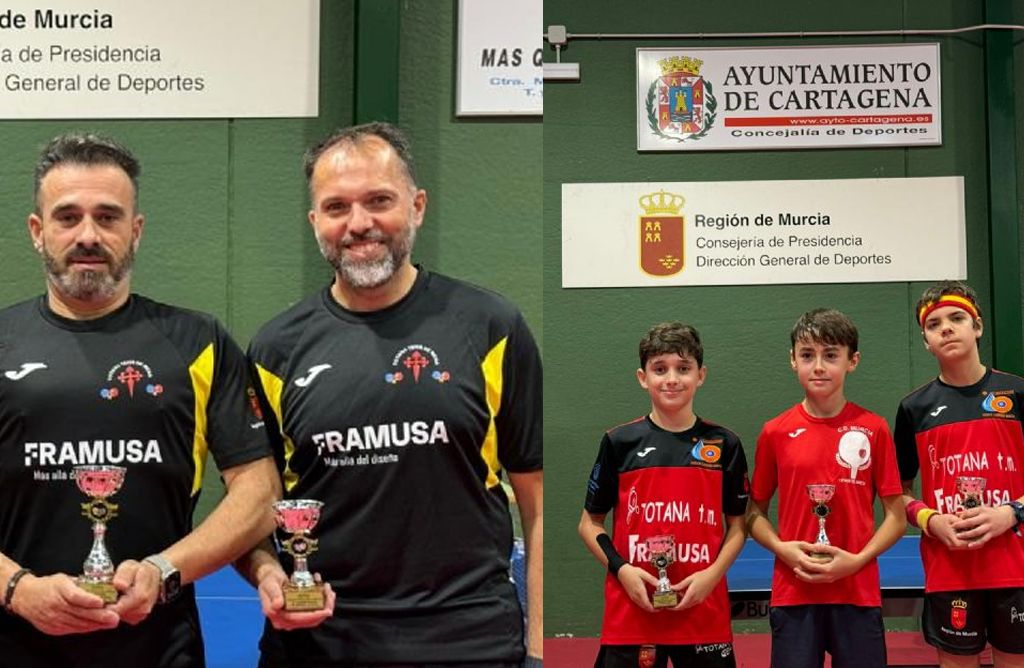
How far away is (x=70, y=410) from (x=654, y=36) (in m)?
1.26

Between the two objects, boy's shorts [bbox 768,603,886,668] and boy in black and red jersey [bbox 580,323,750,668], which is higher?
boy in black and red jersey [bbox 580,323,750,668]

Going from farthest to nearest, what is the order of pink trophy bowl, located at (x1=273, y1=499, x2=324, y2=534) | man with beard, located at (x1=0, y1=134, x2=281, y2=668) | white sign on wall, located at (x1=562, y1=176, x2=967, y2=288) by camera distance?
white sign on wall, located at (x1=562, y1=176, x2=967, y2=288) < man with beard, located at (x1=0, y1=134, x2=281, y2=668) < pink trophy bowl, located at (x1=273, y1=499, x2=324, y2=534)

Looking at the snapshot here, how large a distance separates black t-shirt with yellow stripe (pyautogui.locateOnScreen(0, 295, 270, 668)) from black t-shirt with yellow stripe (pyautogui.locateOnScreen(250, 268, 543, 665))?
11cm

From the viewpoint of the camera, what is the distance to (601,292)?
5.70ft

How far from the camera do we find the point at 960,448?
1.81 m

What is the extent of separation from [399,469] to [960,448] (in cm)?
113

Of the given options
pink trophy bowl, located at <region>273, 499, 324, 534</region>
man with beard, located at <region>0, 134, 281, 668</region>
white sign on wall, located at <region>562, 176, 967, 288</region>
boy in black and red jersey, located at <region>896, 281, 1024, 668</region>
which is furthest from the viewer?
boy in black and red jersey, located at <region>896, 281, 1024, 668</region>

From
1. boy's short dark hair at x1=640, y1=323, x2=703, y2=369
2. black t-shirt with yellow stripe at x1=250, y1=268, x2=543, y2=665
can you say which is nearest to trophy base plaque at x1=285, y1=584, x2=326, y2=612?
black t-shirt with yellow stripe at x1=250, y1=268, x2=543, y2=665

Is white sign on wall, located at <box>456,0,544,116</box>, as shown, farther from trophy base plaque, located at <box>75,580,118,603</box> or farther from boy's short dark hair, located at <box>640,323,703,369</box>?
trophy base plaque, located at <box>75,580,118,603</box>

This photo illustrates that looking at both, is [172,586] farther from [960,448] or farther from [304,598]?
[960,448]

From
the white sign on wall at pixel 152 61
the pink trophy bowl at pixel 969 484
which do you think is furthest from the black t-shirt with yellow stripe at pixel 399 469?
the pink trophy bowl at pixel 969 484

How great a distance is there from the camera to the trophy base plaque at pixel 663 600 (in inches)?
63.7

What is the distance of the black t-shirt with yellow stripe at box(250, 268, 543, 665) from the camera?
1562mm

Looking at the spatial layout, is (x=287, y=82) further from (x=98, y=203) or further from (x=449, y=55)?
(x=98, y=203)
